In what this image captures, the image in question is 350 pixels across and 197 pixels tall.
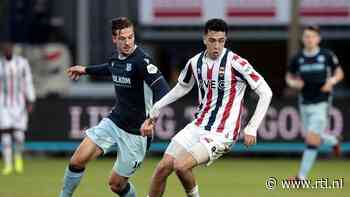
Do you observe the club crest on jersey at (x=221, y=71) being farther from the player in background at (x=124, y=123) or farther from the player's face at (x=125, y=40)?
the player's face at (x=125, y=40)

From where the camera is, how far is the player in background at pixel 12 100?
63.8 feet

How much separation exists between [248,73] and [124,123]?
1.64 meters

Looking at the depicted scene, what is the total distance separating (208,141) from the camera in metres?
11.8

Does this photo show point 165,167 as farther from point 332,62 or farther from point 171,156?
point 332,62

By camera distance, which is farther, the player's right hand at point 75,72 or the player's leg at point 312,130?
the player's leg at point 312,130

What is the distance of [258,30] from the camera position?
26.2 metres

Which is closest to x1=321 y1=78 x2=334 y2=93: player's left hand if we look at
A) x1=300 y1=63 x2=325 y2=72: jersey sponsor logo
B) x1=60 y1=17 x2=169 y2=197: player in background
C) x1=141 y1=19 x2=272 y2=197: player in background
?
x1=300 y1=63 x2=325 y2=72: jersey sponsor logo

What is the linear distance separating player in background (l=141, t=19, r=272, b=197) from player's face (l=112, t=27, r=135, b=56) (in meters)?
0.78

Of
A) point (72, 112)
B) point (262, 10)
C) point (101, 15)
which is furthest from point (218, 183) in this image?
point (101, 15)

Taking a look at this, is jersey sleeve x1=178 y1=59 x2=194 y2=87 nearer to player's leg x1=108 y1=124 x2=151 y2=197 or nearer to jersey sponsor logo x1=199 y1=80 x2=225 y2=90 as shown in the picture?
jersey sponsor logo x1=199 y1=80 x2=225 y2=90

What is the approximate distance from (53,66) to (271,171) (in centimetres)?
874

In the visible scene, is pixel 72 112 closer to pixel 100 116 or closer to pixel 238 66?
pixel 100 116

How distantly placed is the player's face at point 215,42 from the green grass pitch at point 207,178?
12.3 feet

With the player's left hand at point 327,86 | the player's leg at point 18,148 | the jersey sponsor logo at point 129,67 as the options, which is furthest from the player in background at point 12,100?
the jersey sponsor logo at point 129,67
